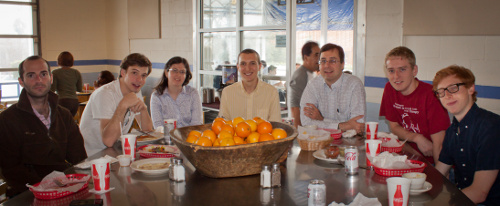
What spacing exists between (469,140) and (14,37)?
8427 mm

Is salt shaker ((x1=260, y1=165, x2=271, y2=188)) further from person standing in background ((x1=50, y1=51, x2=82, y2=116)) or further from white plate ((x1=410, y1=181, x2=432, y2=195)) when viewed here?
person standing in background ((x1=50, y1=51, x2=82, y2=116))

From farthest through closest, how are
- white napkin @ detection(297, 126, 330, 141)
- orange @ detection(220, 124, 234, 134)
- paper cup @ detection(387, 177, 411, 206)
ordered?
white napkin @ detection(297, 126, 330, 141) → orange @ detection(220, 124, 234, 134) → paper cup @ detection(387, 177, 411, 206)

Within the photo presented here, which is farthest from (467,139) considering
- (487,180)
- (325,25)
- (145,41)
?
(145,41)

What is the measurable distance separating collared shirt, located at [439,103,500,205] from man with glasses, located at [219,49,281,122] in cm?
168

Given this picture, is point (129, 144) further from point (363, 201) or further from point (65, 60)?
point (65, 60)

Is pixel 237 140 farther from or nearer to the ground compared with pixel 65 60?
nearer to the ground

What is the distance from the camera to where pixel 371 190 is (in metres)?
1.98

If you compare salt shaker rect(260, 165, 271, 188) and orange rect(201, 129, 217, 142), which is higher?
orange rect(201, 129, 217, 142)

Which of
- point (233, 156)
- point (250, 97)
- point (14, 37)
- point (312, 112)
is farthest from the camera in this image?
point (14, 37)

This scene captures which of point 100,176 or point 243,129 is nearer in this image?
point 100,176

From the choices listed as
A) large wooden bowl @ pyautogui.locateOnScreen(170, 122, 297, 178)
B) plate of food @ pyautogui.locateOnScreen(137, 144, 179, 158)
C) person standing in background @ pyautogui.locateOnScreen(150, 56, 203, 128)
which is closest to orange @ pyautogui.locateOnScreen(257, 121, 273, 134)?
large wooden bowl @ pyautogui.locateOnScreen(170, 122, 297, 178)

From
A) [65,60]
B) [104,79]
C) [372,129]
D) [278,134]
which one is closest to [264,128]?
[278,134]

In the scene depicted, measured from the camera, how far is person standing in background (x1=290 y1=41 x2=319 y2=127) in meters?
4.85

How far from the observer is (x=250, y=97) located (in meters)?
4.00
